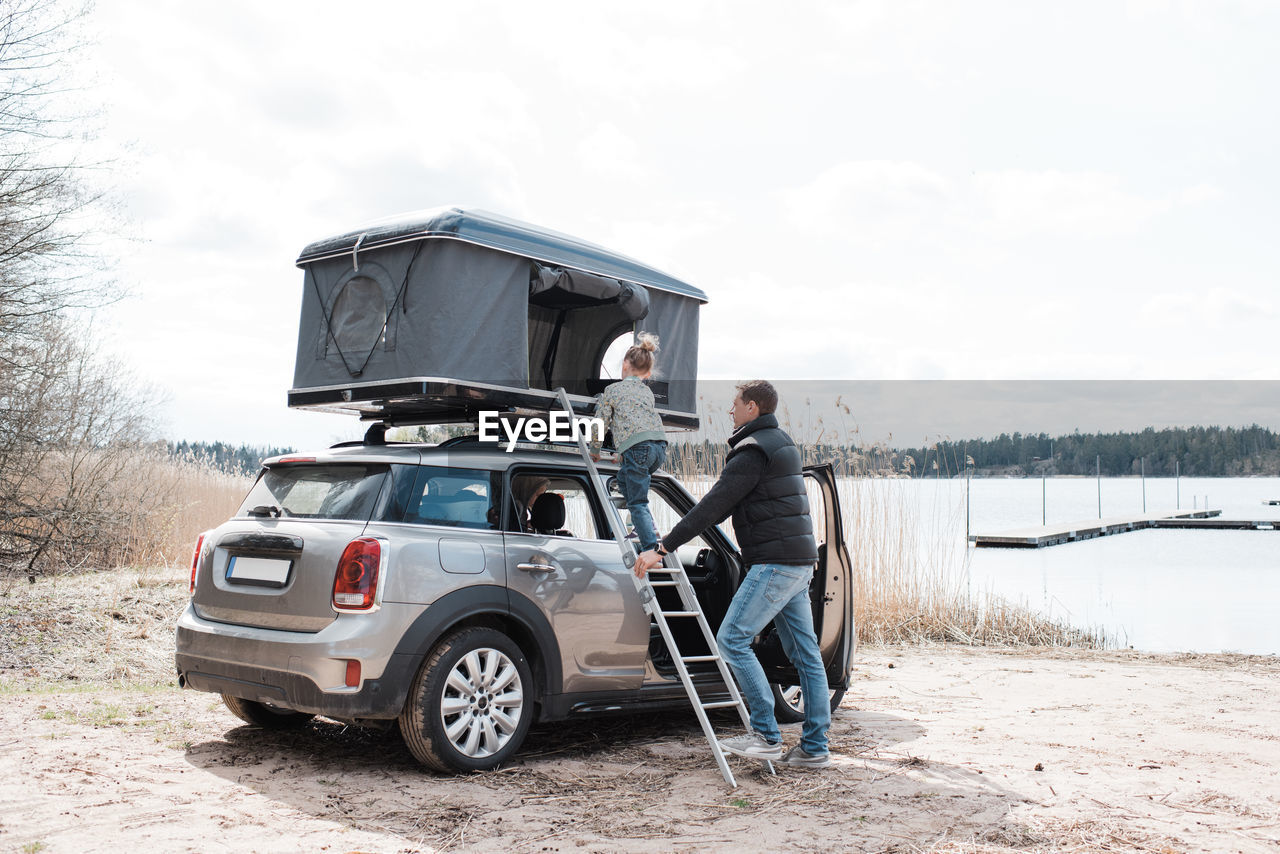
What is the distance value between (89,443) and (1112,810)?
53.9 feet

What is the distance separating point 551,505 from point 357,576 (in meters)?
1.32

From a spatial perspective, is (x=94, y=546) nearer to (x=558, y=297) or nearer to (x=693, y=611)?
(x=558, y=297)

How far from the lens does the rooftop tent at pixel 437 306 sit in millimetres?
5852

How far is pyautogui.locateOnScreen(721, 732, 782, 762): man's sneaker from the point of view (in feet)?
17.5

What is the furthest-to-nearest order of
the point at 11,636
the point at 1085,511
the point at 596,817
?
the point at 1085,511
the point at 11,636
the point at 596,817

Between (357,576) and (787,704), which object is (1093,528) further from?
(357,576)

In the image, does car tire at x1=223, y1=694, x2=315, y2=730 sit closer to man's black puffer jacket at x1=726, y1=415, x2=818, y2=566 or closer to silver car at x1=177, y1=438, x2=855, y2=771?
silver car at x1=177, y1=438, x2=855, y2=771

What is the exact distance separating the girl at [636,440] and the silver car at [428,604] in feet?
0.75

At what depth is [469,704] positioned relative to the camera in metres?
5.08

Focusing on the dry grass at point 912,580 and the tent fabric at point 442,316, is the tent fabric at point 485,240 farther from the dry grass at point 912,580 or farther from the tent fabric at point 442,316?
the dry grass at point 912,580

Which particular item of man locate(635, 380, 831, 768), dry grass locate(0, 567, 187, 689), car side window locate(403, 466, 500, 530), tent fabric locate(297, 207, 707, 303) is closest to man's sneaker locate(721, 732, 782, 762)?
man locate(635, 380, 831, 768)

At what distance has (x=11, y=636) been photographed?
10375 mm

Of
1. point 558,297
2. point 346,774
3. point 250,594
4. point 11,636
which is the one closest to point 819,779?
point 346,774

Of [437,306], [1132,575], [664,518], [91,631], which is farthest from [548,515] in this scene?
[1132,575]
